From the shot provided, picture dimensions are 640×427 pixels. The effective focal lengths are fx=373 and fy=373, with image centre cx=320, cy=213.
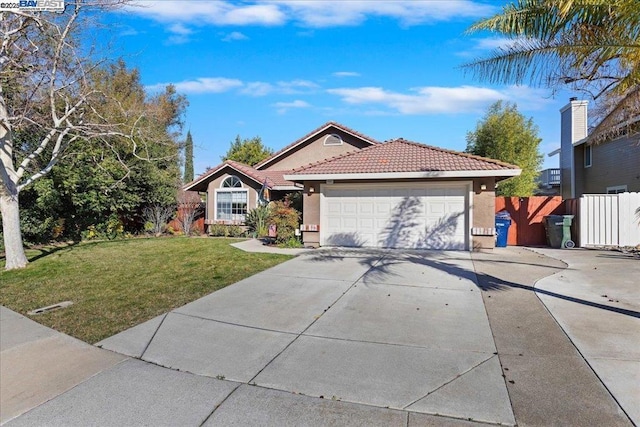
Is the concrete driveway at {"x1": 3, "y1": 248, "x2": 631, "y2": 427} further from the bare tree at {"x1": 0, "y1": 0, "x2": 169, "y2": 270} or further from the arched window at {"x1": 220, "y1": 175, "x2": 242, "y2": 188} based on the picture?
the arched window at {"x1": 220, "y1": 175, "x2": 242, "y2": 188}

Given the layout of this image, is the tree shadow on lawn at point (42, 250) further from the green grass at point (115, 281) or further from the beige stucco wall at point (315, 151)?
the beige stucco wall at point (315, 151)

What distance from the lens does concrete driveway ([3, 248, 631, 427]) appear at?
3145 millimetres

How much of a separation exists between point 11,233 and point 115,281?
13.8ft

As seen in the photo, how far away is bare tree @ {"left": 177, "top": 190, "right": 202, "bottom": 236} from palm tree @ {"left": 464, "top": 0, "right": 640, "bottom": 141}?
16.7 m

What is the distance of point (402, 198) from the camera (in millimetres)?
12984

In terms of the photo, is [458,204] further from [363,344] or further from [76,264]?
[76,264]

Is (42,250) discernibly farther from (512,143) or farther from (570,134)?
(570,134)

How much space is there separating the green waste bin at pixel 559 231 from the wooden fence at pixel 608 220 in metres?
0.32

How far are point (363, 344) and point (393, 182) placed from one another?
9.04 m

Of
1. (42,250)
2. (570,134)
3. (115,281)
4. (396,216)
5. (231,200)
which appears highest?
(570,134)

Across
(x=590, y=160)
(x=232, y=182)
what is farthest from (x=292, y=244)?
(x=590, y=160)

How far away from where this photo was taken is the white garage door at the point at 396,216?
1255 centimetres

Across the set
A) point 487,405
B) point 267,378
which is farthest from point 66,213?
point 487,405

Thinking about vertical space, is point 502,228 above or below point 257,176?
below
